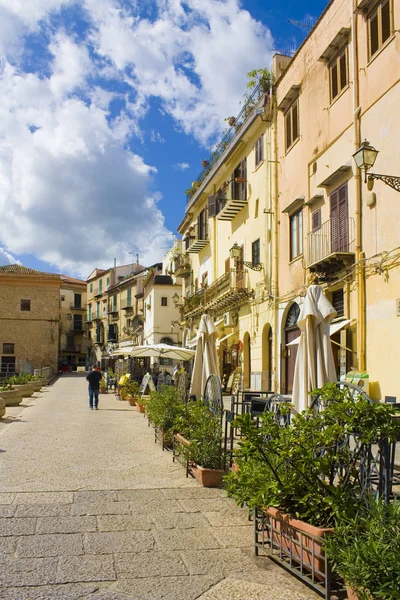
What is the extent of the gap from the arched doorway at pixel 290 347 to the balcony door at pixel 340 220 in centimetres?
380

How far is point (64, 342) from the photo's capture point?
84.7 meters

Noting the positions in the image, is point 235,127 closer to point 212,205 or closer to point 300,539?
point 212,205

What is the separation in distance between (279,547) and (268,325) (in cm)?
1733

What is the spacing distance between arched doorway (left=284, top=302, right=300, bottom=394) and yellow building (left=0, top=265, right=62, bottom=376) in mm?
39091

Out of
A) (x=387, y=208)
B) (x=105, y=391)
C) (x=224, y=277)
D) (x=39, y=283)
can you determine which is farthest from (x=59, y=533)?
(x=39, y=283)

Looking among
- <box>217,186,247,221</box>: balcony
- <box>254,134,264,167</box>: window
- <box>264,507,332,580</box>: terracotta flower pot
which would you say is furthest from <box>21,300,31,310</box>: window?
<box>264,507,332,580</box>: terracotta flower pot

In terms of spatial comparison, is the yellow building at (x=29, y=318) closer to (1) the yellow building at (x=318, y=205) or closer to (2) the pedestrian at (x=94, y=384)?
(1) the yellow building at (x=318, y=205)

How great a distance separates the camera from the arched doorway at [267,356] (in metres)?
21.7

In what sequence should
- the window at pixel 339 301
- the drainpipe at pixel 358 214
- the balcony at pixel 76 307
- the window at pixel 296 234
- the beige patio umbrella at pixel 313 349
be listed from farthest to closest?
the balcony at pixel 76 307, the window at pixel 296 234, the window at pixel 339 301, the drainpipe at pixel 358 214, the beige patio umbrella at pixel 313 349

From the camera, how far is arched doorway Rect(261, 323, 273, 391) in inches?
854

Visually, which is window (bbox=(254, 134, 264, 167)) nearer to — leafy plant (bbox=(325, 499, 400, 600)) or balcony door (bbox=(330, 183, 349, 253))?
balcony door (bbox=(330, 183, 349, 253))

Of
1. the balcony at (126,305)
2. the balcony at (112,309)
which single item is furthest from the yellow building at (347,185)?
the balcony at (112,309)

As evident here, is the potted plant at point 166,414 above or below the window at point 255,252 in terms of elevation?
below

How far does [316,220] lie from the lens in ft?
57.0
